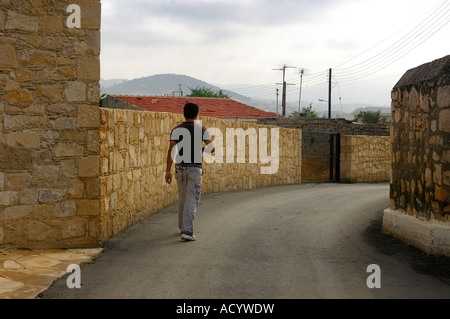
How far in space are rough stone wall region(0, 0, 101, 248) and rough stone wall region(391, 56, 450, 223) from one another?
3.96 meters

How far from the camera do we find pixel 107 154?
647cm

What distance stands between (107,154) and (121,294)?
2.59 meters

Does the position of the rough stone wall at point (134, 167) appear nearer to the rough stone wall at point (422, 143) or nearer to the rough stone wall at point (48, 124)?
the rough stone wall at point (48, 124)

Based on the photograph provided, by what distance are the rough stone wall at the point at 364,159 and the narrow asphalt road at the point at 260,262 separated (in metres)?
11.1

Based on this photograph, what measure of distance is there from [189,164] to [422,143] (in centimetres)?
294

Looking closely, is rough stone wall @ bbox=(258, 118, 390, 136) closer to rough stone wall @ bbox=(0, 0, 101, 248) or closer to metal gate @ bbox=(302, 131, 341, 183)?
metal gate @ bbox=(302, 131, 341, 183)

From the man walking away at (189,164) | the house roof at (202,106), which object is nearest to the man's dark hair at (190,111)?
the man walking away at (189,164)

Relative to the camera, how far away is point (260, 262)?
213 inches

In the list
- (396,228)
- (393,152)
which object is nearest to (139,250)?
(396,228)

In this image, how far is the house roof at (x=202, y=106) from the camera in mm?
40603

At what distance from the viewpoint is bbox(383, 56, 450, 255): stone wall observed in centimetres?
578

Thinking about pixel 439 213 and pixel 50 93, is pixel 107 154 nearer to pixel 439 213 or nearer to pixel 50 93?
pixel 50 93

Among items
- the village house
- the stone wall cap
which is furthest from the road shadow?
the village house
